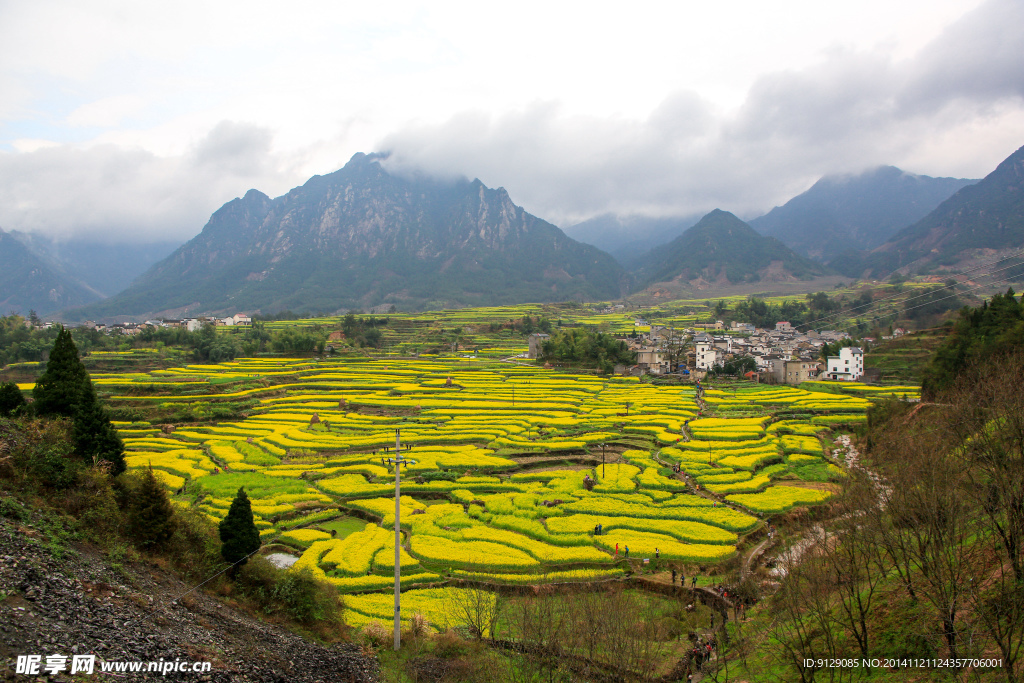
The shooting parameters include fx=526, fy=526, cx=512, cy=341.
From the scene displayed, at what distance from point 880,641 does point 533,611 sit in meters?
8.38

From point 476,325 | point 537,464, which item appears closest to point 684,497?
point 537,464

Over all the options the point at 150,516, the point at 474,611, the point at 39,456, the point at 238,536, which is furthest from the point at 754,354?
the point at 39,456

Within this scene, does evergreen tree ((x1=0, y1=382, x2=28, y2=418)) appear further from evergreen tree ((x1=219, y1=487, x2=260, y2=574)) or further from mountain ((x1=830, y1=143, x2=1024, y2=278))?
mountain ((x1=830, y1=143, x2=1024, y2=278))

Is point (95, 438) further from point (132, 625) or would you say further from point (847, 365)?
point (847, 365)

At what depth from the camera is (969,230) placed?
6304 inches

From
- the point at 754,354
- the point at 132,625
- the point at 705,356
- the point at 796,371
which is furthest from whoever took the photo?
the point at 754,354

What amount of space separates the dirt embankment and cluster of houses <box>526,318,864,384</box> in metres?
68.8

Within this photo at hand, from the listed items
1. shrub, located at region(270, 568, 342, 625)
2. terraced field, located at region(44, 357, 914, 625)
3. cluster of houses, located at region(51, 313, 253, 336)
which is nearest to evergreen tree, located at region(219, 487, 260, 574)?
shrub, located at region(270, 568, 342, 625)

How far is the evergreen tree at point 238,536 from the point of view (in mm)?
15938

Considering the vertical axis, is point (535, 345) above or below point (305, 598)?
above

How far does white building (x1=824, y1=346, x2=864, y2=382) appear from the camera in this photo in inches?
2714

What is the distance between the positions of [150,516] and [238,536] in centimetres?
242

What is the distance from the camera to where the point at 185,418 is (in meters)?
46.8

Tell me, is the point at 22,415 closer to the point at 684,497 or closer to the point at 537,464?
the point at 537,464
